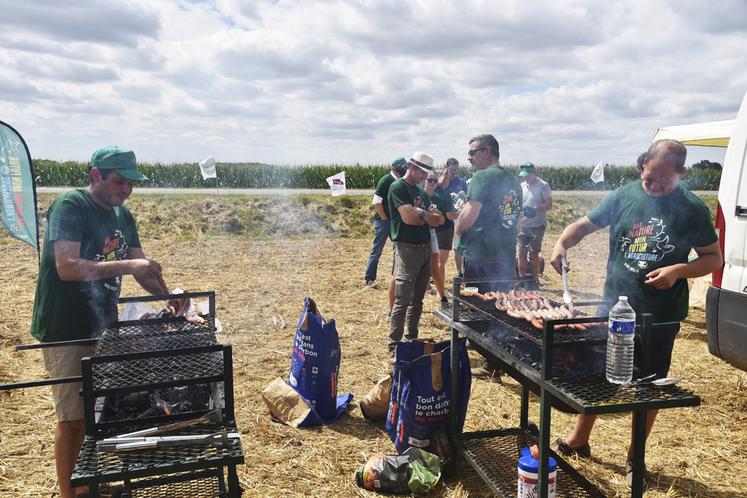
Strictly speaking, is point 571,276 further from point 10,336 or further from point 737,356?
point 10,336

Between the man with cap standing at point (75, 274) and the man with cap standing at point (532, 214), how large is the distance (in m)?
6.88

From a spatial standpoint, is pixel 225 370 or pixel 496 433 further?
pixel 496 433

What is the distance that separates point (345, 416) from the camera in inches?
185

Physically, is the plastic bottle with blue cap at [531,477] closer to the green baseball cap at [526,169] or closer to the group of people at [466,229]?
the group of people at [466,229]

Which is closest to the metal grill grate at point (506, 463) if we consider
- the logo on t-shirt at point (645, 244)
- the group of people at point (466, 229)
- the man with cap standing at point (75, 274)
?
the group of people at point (466, 229)

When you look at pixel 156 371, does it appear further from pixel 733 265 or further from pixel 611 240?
pixel 733 265

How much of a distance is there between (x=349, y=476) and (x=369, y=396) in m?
0.85

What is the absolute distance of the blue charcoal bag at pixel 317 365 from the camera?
4461mm

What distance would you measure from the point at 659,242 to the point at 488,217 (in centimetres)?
205

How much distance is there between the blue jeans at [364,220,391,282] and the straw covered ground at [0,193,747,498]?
0.31 metres

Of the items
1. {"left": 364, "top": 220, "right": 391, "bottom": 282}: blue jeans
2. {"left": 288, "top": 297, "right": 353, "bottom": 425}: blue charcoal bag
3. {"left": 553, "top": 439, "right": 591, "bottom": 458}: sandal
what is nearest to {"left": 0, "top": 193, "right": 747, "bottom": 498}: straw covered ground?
{"left": 553, "top": 439, "right": 591, "bottom": 458}: sandal

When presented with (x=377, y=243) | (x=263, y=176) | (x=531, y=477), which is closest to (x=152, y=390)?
(x=531, y=477)

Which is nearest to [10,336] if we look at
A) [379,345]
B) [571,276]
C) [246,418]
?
[246,418]

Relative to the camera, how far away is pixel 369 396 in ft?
14.9
